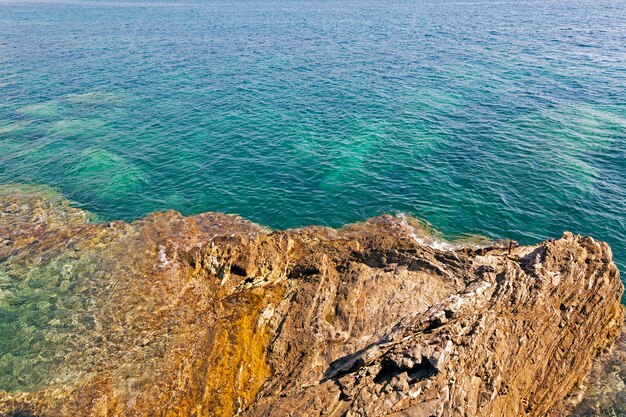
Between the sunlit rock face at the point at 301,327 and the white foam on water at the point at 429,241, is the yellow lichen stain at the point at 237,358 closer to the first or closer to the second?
the sunlit rock face at the point at 301,327

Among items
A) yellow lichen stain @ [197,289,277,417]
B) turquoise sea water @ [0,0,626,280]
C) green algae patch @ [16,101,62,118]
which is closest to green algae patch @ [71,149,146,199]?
turquoise sea water @ [0,0,626,280]

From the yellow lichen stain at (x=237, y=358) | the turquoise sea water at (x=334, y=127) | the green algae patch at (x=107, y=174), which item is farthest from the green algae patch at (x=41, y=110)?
the yellow lichen stain at (x=237, y=358)

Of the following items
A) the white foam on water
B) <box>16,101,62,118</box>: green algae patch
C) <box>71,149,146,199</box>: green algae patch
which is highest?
<box>16,101,62,118</box>: green algae patch

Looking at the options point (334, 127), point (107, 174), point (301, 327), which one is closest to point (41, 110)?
point (107, 174)

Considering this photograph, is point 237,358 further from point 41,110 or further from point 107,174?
point 41,110

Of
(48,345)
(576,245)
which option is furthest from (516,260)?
(48,345)

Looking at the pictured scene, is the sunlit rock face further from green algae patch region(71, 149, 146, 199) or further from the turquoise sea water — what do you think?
green algae patch region(71, 149, 146, 199)
